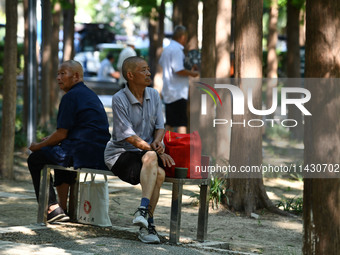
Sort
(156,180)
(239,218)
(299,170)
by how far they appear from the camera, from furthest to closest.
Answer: (299,170) < (239,218) < (156,180)

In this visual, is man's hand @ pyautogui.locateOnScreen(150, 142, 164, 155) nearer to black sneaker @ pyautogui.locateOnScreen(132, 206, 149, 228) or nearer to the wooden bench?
the wooden bench

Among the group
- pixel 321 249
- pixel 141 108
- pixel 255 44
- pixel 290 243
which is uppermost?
pixel 255 44

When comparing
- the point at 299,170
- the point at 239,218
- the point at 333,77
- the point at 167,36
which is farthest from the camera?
the point at 167,36

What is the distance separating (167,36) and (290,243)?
3570cm

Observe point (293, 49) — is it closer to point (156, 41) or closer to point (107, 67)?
point (156, 41)

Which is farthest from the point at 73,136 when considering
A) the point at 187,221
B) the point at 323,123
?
the point at 323,123

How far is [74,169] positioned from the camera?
7.47 m

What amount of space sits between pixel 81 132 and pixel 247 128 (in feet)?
7.98

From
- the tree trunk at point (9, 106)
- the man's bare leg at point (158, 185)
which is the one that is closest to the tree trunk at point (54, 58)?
the tree trunk at point (9, 106)

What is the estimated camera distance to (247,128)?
9133mm

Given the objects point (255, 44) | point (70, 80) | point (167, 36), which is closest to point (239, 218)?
point (255, 44)

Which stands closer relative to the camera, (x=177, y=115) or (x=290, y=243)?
(x=290, y=243)

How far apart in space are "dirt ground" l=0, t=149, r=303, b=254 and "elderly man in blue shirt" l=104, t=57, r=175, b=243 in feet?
1.58

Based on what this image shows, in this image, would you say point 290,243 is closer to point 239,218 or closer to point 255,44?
point 239,218
